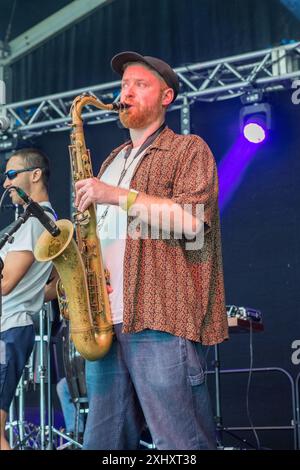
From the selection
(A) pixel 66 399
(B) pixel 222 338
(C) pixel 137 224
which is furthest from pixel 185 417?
(A) pixel 66 399

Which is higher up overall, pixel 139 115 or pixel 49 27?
pixel 49 27

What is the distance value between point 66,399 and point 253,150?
2973 millimetres

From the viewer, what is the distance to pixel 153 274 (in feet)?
10.2

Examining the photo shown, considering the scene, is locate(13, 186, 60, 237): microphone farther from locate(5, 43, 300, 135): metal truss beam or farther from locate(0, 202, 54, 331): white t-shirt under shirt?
locate(5, 43, 300, 135): metal truss beam

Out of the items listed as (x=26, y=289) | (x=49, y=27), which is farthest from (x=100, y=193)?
(x=49, y=27)

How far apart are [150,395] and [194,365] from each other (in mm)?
197

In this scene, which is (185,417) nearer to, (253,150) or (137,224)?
(137,224)

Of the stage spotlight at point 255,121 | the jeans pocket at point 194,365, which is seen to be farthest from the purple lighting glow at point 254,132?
the jeans pocket at point 194,365

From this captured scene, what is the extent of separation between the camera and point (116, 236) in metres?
3.32

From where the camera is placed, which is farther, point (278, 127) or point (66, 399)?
point (278, 127)

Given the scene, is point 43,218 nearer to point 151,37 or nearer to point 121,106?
point 121,106
